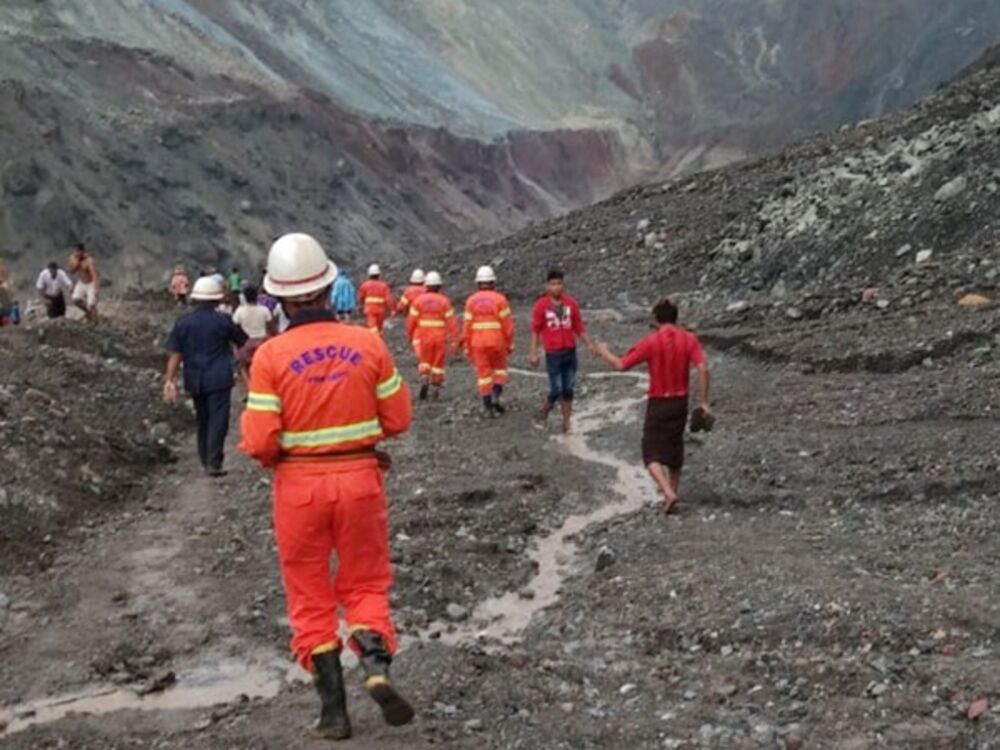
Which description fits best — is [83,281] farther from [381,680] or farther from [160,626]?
[381,680]

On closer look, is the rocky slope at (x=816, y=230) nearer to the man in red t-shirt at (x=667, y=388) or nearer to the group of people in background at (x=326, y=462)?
the man in red t-shirt at (x=667, y=388)

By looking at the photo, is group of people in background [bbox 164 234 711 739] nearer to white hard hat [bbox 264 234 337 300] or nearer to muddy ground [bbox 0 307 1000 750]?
white hard hat [bbox 264 234 337 300]

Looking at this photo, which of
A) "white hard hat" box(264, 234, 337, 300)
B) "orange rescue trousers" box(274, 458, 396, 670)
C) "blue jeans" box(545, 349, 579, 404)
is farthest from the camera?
"blue jeans" box(545, 349, 579, 404)

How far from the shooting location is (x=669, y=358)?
33.1ft

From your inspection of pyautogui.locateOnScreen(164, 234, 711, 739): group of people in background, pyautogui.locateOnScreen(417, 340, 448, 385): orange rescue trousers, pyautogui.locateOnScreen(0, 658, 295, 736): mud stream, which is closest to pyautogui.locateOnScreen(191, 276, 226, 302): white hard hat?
pyautogui.locateOnScreen(0, 658, 295, 736): mud stream

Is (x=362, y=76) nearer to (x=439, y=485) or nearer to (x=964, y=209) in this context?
(x=964, y=209)

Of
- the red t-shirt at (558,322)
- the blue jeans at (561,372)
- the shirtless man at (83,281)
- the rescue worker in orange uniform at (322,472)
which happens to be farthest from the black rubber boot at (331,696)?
the shirtless man at (83,281)

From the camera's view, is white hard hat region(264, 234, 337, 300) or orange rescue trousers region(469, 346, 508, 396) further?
orange rescue trousers region(469, 346, 508, 396)

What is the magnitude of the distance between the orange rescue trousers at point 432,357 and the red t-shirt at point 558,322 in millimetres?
2402

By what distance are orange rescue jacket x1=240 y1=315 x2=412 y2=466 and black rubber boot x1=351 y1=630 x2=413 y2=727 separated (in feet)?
2.43

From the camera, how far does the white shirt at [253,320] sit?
45.3 feet

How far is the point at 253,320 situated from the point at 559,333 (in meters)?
3.01

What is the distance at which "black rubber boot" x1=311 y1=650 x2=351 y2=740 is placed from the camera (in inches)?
219

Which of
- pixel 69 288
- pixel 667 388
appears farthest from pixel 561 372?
pixel 69 288
